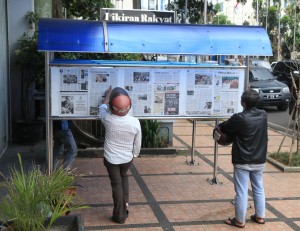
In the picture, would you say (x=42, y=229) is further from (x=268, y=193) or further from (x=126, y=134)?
(x=268, y=193)

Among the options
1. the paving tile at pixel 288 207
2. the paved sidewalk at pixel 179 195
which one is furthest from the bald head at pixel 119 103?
the paving tile at pixel 288 207

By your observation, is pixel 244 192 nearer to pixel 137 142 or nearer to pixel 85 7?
pixel 137 142

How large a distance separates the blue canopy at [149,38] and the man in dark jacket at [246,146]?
1078 millimetres

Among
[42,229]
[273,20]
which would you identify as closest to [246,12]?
[273,20]

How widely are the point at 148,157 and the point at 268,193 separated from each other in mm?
2906

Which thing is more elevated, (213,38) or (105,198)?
(213,38)

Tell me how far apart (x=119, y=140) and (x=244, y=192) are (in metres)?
1.63

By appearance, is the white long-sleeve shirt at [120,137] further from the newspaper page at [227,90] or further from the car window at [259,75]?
the car window at [259,75]

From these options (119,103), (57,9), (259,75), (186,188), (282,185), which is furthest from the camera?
(259,75)

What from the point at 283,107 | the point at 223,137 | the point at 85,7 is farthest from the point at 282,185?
the point at 85,7

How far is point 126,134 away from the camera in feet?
18.0

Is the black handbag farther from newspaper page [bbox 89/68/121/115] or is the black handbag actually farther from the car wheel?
the car wheel

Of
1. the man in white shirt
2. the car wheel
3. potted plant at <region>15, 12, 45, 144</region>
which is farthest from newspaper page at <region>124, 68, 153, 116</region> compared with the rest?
the car wheel

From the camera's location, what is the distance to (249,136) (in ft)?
18.0
